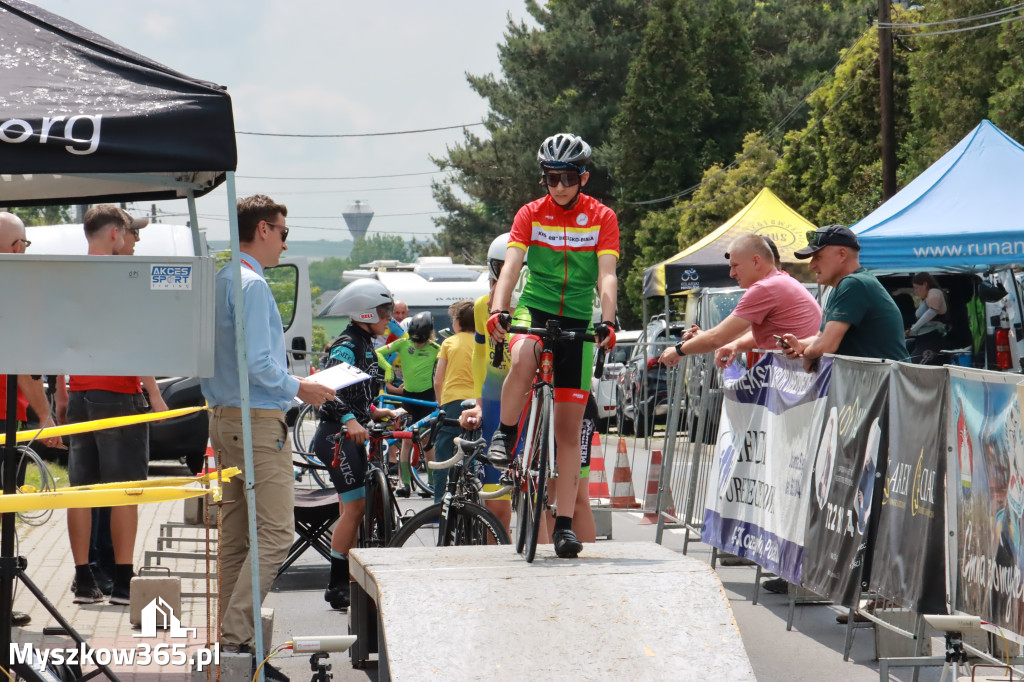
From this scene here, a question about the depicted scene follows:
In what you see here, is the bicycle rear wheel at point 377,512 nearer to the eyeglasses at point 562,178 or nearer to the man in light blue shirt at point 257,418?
the man in light blue shirt at point 257,418

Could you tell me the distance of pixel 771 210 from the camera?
2291cm

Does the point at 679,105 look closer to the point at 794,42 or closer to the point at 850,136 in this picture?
the point at 794,42

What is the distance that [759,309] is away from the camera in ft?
27.6

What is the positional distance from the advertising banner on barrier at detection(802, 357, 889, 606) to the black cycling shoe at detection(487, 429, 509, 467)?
1912 mm

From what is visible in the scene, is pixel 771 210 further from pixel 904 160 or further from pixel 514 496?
pixel 514 496

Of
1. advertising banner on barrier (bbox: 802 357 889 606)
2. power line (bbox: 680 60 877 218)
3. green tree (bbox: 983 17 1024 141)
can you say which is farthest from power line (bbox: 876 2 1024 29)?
advertising banner on barrier (bbox: 802 357 889 606)

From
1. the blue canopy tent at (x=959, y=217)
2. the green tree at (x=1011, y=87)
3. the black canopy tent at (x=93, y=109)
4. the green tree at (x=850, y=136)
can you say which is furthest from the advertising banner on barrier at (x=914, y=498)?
the green tree at (x=850, y=136)

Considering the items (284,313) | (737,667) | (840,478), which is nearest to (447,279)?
(284,313)

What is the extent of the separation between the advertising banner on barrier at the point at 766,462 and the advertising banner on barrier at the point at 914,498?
0.97 m

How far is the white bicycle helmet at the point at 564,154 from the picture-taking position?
20.9 feet

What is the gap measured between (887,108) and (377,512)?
22.4m

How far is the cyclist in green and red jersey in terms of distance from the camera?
639 cm

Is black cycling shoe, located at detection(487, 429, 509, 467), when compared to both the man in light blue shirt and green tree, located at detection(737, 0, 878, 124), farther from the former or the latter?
green tree, located at detection(737, 0, 878, 124)

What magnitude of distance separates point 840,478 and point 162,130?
4.14m
